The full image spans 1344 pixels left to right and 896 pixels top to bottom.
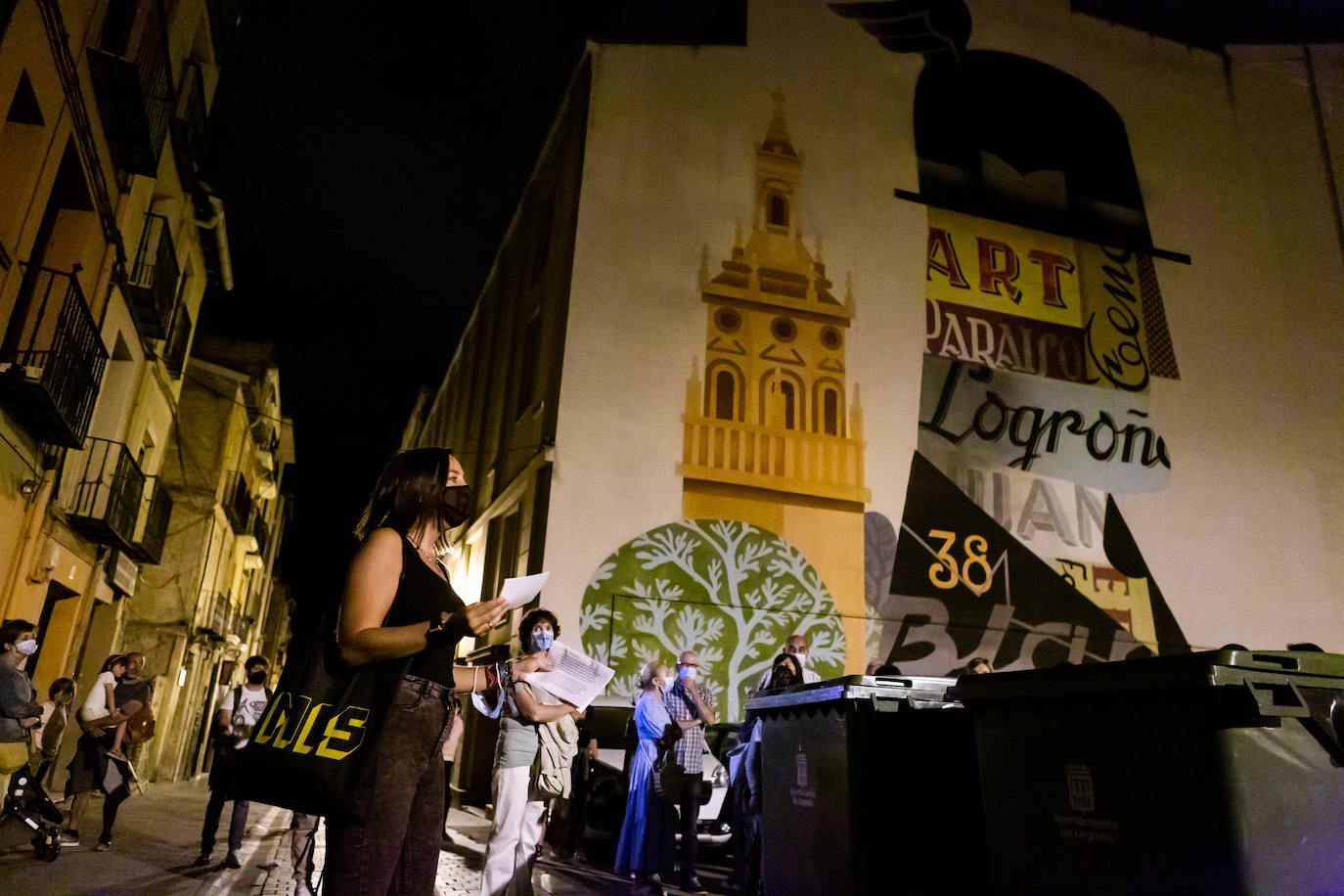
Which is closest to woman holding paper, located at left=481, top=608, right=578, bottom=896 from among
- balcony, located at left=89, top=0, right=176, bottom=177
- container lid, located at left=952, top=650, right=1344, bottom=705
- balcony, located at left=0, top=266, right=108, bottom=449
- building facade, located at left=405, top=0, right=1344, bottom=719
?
container lid, located at left=952, top=650, right=1344, bottom=705

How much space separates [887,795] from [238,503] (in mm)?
25465

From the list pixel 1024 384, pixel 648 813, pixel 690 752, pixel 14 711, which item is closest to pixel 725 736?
pixel 690 752

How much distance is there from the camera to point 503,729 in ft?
18.4

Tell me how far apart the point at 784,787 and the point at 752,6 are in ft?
50.4

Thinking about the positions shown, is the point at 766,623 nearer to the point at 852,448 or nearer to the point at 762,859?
the point at 852,448

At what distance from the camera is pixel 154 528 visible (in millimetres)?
16547

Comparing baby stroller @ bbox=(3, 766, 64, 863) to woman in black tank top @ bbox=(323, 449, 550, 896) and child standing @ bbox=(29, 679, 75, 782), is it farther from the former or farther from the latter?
woman in black tank top @ bbox=(323, 449, 550, 896)

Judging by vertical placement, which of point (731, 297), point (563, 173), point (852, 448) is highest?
point (563, 173)

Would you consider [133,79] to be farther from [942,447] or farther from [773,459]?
[942,447]

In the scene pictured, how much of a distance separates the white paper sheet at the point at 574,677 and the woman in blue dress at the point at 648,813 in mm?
3526

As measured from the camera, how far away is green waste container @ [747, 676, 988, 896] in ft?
16.1

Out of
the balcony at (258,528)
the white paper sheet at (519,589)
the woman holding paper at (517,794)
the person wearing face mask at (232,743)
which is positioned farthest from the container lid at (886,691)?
the balcony at (258,528)

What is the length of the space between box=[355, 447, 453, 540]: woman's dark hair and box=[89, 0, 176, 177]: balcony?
32.9 ft

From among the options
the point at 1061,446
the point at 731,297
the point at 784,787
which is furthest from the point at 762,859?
the point at 1061,446
